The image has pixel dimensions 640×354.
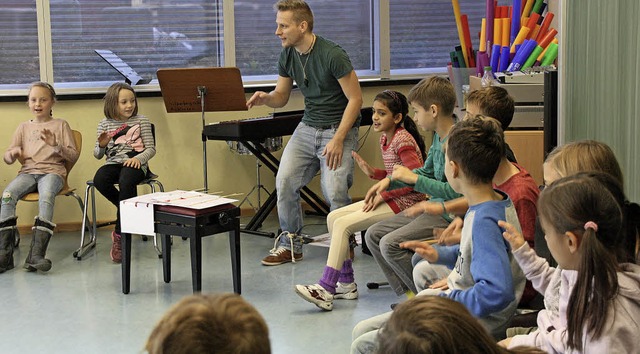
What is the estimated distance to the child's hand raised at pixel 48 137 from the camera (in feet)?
18.4

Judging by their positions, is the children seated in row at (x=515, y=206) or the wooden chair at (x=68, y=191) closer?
the children seated in row at (x=515, y=206)

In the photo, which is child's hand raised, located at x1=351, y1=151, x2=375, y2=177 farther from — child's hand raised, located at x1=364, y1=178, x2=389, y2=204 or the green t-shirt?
the green t-shirt

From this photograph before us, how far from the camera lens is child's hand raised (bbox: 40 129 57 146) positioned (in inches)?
221

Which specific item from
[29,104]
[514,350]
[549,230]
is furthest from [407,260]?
[29,104]

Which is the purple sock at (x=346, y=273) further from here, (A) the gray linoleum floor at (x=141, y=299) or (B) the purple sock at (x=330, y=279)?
(B) the purple sock at (x=330, y=279)

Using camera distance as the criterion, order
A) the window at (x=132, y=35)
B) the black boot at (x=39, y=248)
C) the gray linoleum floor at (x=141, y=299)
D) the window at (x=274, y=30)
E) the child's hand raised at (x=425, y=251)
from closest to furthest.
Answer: the child's hand raised at (x=425, y=251)
the gray linoleum floor at (x=141, y=299)
the black boot at (x=39, y=248)
the window at (x=132, y=35)
the window at (x=274, y=30)

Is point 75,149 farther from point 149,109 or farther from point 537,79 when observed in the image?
point 537,79

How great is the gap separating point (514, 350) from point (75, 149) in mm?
4619

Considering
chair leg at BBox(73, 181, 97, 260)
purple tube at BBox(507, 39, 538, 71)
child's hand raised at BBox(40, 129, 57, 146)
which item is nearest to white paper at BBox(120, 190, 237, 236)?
chair leg at BBox(73, 181, 97, 260)

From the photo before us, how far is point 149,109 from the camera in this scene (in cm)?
642

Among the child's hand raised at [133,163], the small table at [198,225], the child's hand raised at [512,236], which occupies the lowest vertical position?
the small table at [198,225]

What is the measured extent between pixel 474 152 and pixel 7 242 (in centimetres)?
348

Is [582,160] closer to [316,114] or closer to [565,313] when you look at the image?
[565,313]

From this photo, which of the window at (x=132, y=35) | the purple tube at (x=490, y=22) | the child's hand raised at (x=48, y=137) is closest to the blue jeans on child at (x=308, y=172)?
the purple tube at (x=490, y=22)
